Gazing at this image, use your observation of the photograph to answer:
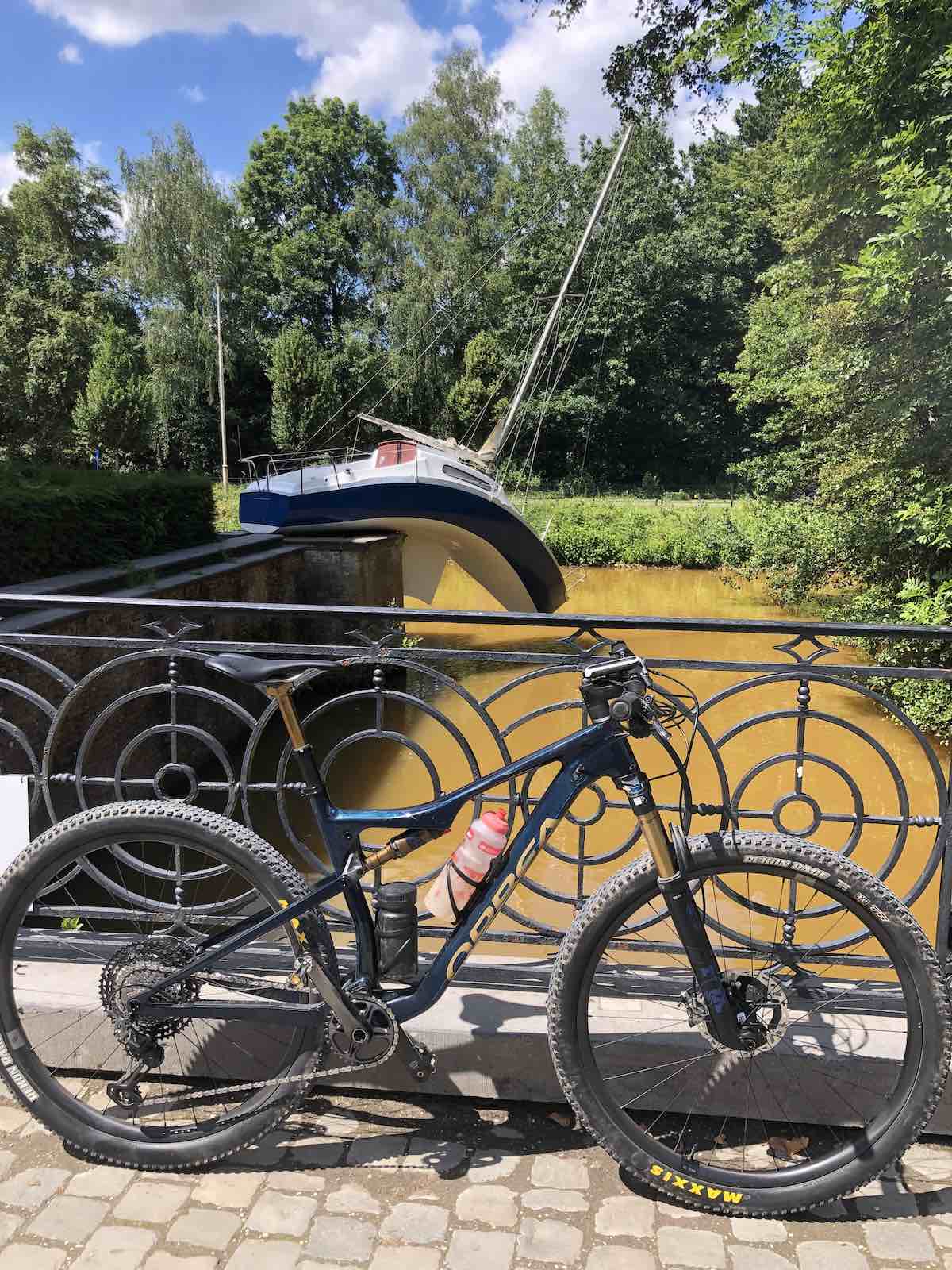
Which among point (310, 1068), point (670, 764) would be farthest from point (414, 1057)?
point (670, 764)

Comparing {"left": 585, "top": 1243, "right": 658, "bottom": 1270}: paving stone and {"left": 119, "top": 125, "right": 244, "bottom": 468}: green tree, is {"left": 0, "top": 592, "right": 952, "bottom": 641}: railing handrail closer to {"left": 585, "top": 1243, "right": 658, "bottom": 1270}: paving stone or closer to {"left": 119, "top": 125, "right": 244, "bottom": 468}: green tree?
{"left": 585, "top": 1243, "right": 658, "bottom": 1270}: paving stone

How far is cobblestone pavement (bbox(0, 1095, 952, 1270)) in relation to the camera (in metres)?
1.90

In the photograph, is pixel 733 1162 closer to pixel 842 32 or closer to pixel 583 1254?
pixel 583 1254

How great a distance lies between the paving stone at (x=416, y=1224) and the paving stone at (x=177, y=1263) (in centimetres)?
35

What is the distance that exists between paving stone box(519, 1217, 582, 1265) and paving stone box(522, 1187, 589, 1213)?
0.04 metres

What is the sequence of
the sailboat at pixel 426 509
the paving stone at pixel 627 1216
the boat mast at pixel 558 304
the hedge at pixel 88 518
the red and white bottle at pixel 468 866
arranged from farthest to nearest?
the boat mast at pixel 558 304
the sailboat at pixel 426 509
the hedge at pixel 88 518
the red and white bottle at pixel 468 866
the paving stone at pixel 627 1216

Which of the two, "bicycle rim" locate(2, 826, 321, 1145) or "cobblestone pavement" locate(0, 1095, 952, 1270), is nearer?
"cobblestone pavement" locate(0, 1095, 952, 1270)

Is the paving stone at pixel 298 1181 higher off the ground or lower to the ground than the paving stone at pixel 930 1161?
lower

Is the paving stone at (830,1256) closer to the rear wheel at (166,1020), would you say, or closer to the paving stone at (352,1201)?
the paving stone at (352,1201)

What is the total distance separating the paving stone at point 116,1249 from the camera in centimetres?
188

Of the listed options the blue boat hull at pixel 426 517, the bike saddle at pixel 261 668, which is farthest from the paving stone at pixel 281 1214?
the blue boat hull at pixel 426 517

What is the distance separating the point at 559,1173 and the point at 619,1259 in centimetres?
28

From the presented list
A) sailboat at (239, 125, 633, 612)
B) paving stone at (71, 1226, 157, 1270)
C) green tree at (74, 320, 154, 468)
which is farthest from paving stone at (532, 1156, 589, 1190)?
green tree at (74, 320, 154, 468)

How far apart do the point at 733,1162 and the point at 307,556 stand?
10.8 m
